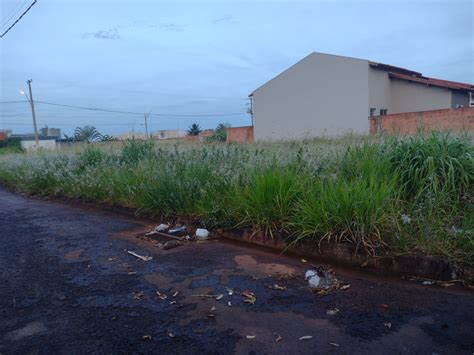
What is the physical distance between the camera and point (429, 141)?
4.64 m

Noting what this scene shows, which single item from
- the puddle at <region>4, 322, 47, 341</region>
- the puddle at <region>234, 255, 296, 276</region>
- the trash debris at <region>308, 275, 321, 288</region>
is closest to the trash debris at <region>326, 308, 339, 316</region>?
the trash debris at <region>308, 275, 321, 288</region>

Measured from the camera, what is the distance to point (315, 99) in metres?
23.5

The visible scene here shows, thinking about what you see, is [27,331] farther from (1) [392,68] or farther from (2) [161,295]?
(1) [392,68]

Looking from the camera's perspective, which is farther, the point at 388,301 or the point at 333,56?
the point at 333,56

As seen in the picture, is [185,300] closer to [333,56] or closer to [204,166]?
[204,166]

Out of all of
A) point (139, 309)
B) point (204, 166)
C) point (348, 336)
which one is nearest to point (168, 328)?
point (139, 309)

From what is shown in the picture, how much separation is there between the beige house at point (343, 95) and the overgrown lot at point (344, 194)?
14.6 metres

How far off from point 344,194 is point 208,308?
1869mm

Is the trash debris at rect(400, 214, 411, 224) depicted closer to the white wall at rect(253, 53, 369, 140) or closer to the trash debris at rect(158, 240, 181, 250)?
the trash debris at rect(158, 240, 181, 250)

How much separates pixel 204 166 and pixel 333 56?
18.7 metres

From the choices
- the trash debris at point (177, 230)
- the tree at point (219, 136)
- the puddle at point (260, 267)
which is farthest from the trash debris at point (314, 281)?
the tree at point (219, 136)

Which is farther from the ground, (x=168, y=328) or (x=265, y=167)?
(x=265, y=167)

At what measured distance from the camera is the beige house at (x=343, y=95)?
832 inches

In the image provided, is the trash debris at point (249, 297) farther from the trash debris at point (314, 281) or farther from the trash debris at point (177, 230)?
the trash debris at point (177, 230)
